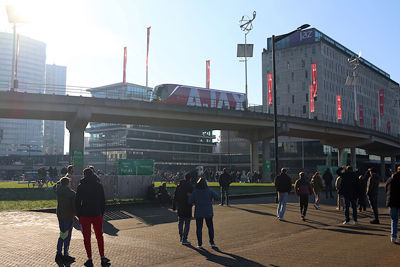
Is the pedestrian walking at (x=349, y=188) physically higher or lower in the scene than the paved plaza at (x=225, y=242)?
higher

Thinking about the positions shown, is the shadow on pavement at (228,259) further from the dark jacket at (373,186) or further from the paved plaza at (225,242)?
the dark jacket at (373,186)

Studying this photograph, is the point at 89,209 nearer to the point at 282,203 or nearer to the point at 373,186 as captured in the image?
the point at 282,203

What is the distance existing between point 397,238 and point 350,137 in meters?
60.5

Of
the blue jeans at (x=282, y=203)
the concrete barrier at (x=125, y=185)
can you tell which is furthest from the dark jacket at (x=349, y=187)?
the concrete barrier at (x=125, y=185)

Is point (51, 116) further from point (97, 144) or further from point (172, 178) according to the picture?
point (97, 144)

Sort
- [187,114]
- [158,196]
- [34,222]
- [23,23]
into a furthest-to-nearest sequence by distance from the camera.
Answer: [187,114] < [23,23] < [158,196] < [34,222]

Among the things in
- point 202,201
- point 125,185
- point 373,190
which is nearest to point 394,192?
point 373,190

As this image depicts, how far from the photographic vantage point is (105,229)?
11750mm

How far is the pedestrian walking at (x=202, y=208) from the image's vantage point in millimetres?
8992

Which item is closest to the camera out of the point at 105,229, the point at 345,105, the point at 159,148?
the point at 105,229

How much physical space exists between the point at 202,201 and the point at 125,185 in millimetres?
10828

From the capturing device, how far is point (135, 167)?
2028 cm

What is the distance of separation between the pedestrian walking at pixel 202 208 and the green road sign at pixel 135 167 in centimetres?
1145

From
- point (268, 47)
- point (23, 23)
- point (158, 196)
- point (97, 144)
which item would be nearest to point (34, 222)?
point (158, 196)
